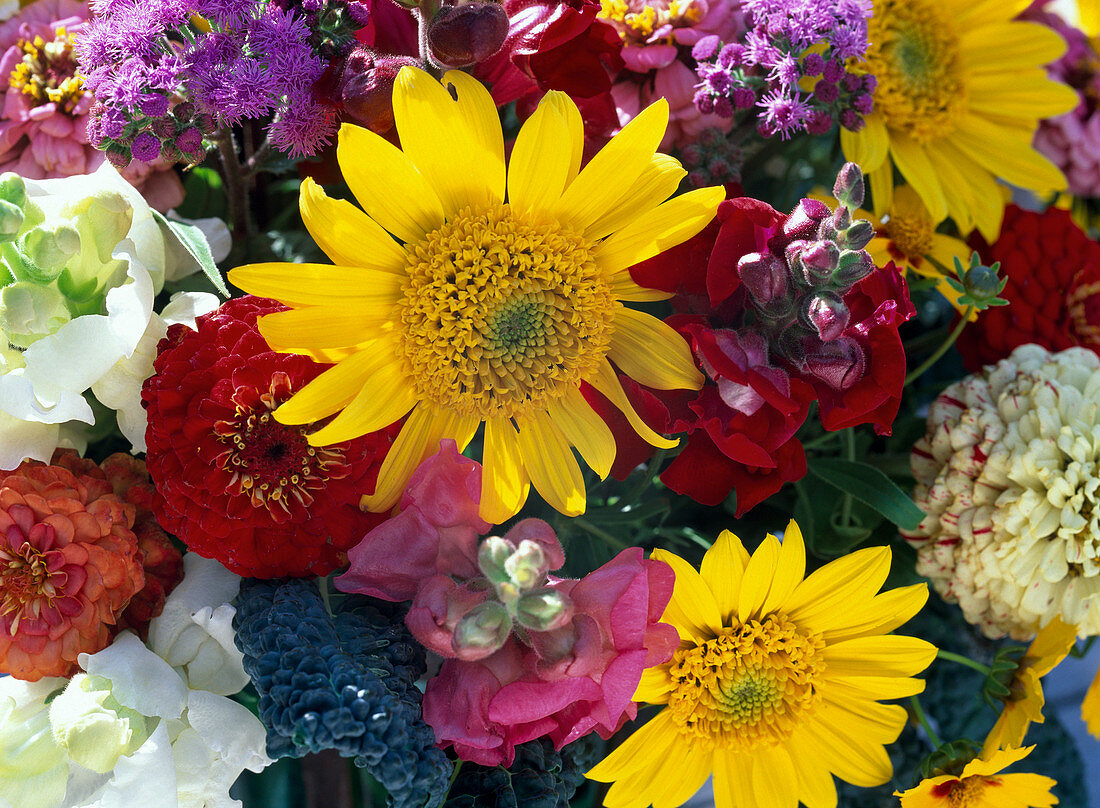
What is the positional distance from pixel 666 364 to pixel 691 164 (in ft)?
0.52

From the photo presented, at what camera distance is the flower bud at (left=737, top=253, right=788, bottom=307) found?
48cm

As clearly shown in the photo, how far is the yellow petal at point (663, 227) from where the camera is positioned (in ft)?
1.64

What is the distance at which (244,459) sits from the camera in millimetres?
494

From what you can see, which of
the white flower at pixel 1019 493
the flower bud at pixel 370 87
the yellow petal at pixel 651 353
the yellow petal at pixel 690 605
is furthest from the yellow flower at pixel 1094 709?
the flower bud at pixel 370 87

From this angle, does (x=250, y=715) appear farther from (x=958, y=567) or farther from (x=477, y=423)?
(x=958, y=567)

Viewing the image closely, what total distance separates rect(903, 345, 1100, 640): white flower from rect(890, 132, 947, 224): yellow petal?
125mm

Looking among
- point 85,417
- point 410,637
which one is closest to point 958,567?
point 410,637

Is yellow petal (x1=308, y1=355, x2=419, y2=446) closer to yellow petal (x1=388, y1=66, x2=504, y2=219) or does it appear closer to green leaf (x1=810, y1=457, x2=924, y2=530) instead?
yellow petal (x1=388, y1=66, x2=504, y2=219)

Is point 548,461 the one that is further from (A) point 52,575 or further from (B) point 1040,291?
(B) point 1040,291

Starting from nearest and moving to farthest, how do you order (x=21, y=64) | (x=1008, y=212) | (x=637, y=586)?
(x=637, y=586)
(x=21, y=64)
(x=1008, y=212)

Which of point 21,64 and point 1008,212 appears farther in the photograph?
point 1008,212

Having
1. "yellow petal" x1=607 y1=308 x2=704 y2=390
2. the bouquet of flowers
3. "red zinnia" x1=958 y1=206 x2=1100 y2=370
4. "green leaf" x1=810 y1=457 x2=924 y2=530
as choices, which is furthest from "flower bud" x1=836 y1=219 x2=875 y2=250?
"red zinnia" x1=958 y1=206 x2=1100 y2=370

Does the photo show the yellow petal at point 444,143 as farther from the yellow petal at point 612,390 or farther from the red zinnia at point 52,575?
the red zinnia at point 52,575

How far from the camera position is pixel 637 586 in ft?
1.54
